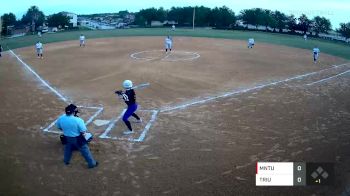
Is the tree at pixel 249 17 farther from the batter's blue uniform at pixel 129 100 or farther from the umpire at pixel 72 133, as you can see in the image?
the umpire at pixel 72 133

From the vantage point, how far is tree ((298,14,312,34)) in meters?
52.8

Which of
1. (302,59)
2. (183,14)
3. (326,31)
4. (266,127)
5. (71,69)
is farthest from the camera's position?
(183,14)

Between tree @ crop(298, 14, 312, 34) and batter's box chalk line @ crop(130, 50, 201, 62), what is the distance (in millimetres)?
30689

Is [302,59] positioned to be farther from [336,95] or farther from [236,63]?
[336,95]

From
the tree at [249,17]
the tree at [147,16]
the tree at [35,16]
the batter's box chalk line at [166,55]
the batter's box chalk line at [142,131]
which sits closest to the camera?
the batter's box chalk line at [142,131]

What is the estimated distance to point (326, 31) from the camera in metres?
53.2

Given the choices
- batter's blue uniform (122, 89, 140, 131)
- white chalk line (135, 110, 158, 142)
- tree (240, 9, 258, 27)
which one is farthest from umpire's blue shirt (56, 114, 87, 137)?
tree (240, 9, 258, 27)

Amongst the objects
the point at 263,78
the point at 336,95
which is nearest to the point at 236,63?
the point at 263,78

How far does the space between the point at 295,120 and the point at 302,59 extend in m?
16.4

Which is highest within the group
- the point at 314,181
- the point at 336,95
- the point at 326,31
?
the point at 326,31
